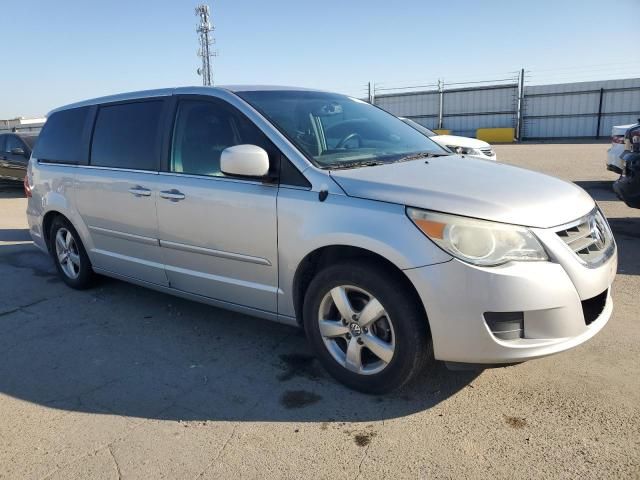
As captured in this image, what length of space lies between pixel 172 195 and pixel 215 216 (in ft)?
1.56

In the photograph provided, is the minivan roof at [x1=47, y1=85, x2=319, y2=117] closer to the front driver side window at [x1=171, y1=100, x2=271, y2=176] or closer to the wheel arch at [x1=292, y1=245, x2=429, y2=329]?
the front driver side window at [x1=171, y1=100, x2=271, y2=176]

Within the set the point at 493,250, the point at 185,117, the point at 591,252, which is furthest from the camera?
the point at 185,117

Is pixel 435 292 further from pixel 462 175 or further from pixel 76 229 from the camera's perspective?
pixel 76 229

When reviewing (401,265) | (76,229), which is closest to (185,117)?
(76,229)

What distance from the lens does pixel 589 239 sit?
2957 mm

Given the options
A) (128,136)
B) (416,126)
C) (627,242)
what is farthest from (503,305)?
(416,126)

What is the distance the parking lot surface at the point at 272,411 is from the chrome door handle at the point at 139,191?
41.8 inches

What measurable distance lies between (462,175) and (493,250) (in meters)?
0.72

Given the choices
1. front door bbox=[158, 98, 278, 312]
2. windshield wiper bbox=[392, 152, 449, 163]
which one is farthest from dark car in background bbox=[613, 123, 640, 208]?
front door bbox=[158, 98, 278, 312]

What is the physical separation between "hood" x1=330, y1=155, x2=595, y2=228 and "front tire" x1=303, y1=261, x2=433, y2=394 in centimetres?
43

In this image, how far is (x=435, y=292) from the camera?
2.70 meters

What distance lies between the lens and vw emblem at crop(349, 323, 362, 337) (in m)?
3.05

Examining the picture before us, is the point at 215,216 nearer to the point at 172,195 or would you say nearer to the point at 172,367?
the point at 172,195

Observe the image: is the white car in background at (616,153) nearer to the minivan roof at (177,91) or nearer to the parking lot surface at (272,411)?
the parking lot surface at (272,411)
